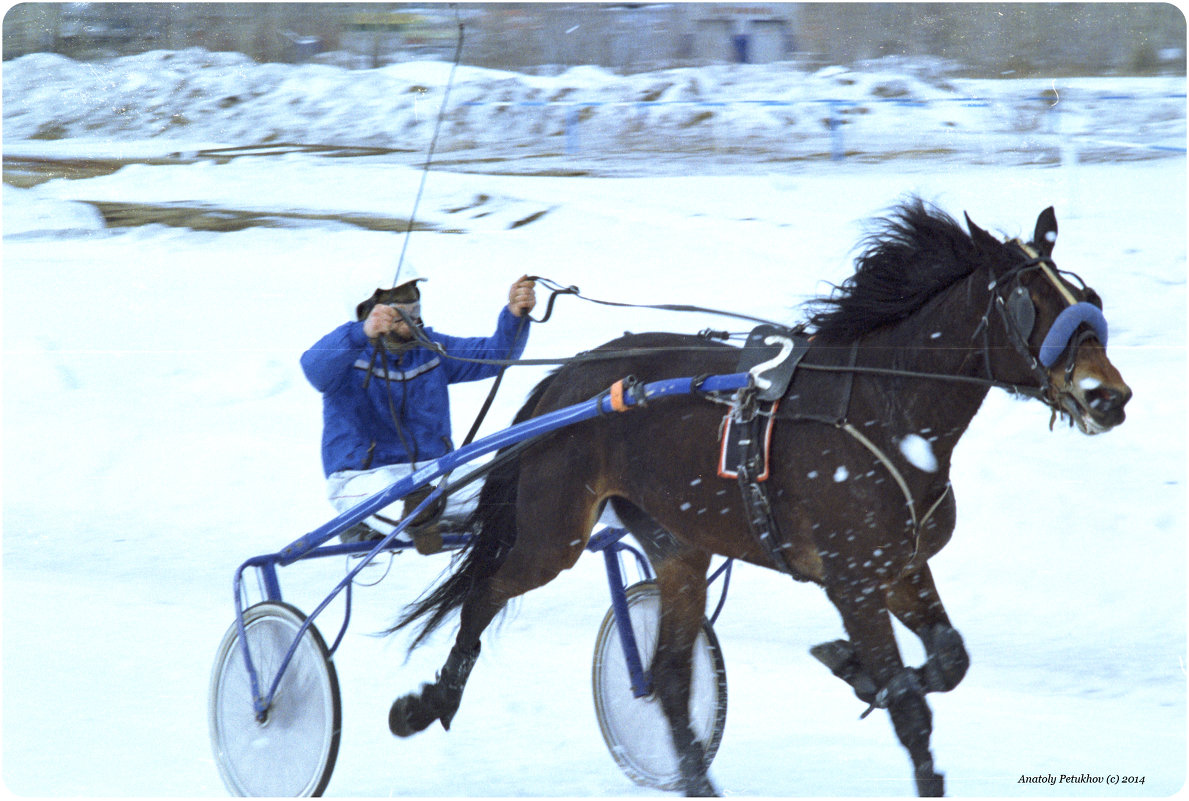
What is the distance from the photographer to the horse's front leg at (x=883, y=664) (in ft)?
7.37

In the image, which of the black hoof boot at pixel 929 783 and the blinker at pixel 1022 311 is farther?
the black hoof boot at pixel 929 783

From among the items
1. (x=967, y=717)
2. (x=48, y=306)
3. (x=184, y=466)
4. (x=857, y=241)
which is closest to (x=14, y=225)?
(x=48, y=306)

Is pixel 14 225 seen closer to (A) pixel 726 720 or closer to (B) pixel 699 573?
(B) pixel 699 573

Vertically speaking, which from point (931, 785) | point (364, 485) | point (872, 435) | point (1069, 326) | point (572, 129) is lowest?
point (931, 785)

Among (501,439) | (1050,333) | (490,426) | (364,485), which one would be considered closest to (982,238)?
(1050,333)

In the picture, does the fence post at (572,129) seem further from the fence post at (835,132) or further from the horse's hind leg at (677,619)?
the horse's hind leg at (677,619)

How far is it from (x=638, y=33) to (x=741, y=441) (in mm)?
946

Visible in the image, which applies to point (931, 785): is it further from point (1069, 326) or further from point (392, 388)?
point (392, 388)

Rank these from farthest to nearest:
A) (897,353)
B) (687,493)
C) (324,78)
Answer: (324,78)
(687,493)
(897,353)

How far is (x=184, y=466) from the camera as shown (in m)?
2.69

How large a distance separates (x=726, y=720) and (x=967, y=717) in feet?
1.76

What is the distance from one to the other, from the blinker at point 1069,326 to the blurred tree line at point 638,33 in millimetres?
702

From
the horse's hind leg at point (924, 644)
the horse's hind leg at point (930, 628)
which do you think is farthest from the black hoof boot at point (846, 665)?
the horse's hind leg at point (930, 628)

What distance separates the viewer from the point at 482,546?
2824 mm
